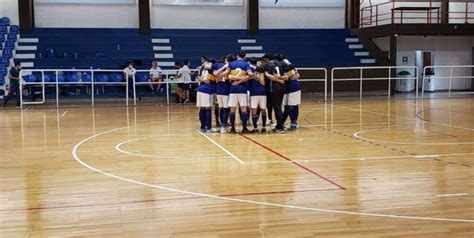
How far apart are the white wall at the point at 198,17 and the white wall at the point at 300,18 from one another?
1033 mm

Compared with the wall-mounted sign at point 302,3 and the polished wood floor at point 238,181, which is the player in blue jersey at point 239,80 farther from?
the wall-mounted sign at point 302,3

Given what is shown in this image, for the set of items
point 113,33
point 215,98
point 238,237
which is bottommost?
point 238,237

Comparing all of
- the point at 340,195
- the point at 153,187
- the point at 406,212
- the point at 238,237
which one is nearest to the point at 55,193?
the point at 153,187

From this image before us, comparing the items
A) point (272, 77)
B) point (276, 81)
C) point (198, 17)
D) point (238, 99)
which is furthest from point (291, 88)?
point (198, 17)

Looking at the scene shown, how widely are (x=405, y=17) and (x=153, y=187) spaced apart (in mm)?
20943

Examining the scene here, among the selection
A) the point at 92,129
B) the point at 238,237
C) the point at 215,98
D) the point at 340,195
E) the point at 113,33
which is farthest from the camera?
the point at 113,33

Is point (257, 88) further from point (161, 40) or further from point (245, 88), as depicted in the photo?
point (161, 40)

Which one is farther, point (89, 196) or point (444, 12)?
point (444, 12)

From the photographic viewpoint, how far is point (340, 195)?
6.03 m

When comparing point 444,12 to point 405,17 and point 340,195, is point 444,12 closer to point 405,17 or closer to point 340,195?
point 405,17

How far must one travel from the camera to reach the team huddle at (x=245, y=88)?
1049 centimetres

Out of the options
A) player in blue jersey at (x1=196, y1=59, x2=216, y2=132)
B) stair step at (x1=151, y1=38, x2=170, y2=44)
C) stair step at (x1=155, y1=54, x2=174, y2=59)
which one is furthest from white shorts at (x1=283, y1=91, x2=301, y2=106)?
stair step at (x1=151, y1=38, x2=170, y2=44)

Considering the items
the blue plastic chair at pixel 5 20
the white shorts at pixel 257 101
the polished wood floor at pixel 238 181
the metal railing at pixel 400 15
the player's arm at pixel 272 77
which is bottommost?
the polished wood floor at pixel 238 181

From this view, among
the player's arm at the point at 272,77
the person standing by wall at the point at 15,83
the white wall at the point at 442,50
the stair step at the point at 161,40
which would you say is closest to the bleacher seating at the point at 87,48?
the stair step at the point at 161,40
